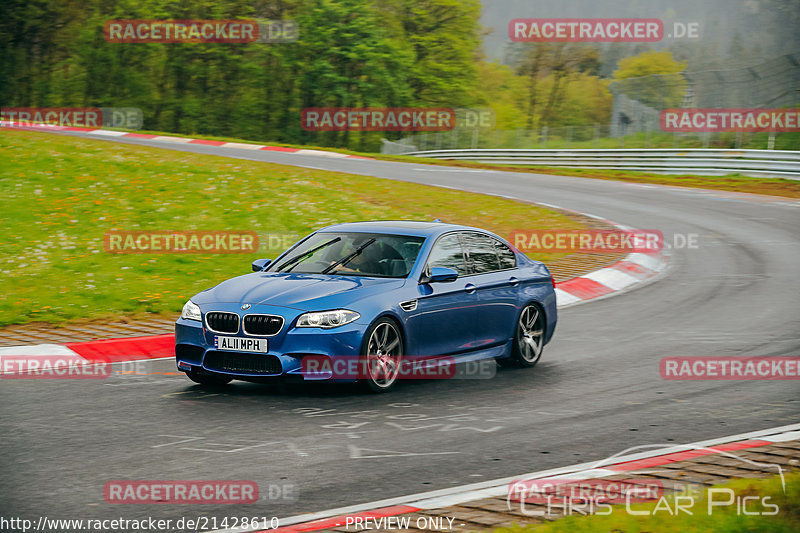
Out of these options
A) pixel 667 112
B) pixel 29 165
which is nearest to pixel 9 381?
pixel 29 165

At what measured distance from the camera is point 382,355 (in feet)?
28.2

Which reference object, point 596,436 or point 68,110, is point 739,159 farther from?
point 68,110

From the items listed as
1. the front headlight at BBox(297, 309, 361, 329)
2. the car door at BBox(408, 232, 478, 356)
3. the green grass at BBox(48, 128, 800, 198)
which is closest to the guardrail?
the green grass at BBox(48, 128, 800, 198)

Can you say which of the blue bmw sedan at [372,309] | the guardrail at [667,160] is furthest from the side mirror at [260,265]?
the guardrail at [667,160]

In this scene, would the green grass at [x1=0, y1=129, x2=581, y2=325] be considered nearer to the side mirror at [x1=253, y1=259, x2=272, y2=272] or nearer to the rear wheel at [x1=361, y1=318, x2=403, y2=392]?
the side mirror at [x1=253, y1=259, x2=272, y2=272]

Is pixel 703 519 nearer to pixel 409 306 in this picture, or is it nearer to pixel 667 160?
pixel 409 306

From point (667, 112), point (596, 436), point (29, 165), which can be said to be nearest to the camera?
point (596, 436)

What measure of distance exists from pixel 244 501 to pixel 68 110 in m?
68.3

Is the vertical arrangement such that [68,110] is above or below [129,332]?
above

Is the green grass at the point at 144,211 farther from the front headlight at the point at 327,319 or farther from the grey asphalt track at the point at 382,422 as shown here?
the front headlight at the point at 327,319

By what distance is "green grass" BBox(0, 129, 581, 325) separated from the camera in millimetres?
13297

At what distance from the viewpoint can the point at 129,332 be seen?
1131 cm

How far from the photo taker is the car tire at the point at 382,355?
8383 mm

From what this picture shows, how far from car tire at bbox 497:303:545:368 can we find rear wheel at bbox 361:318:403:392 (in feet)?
5.96
